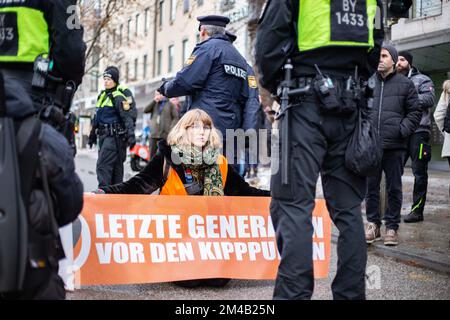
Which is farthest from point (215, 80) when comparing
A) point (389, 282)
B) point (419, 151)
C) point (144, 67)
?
point (144, 67)

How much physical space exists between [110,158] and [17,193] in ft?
21.2

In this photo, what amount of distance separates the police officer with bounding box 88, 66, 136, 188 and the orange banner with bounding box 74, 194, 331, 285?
446 centimetres

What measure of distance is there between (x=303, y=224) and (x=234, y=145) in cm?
294

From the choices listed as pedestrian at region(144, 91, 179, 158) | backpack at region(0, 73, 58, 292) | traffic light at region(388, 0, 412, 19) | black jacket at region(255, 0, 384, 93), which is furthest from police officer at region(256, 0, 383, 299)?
pedestrian at region(144, 91, 179, 158)

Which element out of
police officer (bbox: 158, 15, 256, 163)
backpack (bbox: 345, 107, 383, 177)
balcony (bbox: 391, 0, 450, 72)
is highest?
balcony (bbox: 391, 0, 450, 72)

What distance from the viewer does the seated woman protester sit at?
4.88 meters

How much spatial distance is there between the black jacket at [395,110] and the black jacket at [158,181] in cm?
200

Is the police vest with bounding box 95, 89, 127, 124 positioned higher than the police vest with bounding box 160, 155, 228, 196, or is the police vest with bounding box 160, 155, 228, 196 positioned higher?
the police vest with bounding box 95, 89, 127, 124

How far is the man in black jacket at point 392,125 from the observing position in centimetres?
650

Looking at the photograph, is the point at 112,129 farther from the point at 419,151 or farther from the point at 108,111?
the point at 419,151

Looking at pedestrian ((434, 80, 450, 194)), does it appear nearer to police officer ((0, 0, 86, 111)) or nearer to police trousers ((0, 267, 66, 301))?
police officer ((0, 0, 86, 111))

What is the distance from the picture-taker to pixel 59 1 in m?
3.35

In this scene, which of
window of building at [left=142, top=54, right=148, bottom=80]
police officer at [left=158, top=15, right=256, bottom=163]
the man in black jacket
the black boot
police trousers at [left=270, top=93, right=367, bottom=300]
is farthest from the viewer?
window of building at [left=142, top=54, right=148, bottom=80]
